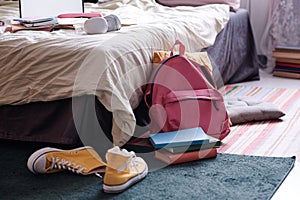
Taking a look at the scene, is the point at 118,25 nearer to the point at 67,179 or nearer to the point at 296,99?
the point at 67,179

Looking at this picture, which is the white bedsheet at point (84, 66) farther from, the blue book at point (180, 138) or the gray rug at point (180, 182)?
the gray rug at point (180, 182)

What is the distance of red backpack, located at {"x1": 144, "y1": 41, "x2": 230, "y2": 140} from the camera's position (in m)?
2.64

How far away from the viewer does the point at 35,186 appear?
2.26m

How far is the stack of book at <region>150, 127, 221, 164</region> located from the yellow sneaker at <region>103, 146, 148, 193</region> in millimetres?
194

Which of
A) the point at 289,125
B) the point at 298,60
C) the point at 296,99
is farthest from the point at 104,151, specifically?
the point at 298,60

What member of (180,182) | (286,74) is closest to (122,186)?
(180,182)

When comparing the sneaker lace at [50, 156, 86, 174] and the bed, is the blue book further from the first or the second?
the sneaker lace at [50, 156, 86, 174]

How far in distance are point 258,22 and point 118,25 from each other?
80.9 inches

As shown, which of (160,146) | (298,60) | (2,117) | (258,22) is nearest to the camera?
(160,146)

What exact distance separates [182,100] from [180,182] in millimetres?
520

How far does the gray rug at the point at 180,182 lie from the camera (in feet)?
7.11

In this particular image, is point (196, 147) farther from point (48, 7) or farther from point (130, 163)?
point (48, 7)

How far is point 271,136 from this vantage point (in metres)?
2.87

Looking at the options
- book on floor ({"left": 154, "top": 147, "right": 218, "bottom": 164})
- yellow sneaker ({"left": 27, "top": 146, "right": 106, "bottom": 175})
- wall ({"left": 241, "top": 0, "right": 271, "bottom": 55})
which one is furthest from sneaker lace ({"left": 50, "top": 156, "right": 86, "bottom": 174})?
wall ({"left": 241, "top": 0, "right": 271, "bottom": 55})
